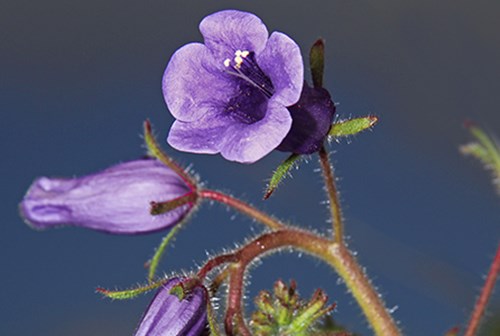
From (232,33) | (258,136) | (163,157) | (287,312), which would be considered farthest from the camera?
(163,157)

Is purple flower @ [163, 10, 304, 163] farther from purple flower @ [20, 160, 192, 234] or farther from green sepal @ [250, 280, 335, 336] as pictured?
purple flower @ [20, 160, 192, 234]

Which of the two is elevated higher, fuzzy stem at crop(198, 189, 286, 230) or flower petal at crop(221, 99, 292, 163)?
fuzzy stem at crop(198, 189, 286, 230)

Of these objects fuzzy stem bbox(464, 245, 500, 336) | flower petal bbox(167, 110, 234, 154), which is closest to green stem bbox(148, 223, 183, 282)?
flower petal bbox(167, 110, 234, 154)

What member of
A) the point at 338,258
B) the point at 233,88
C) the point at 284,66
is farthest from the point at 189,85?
the point at 338,258

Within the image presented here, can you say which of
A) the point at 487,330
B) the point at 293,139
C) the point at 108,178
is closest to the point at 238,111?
the point at 293,139

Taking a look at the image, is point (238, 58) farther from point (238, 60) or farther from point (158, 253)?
point (158, 253)

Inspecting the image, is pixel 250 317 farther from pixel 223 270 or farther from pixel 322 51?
pixel 322 51

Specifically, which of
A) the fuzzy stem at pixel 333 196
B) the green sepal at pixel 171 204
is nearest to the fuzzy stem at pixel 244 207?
the green sepal at pixel 171 204
